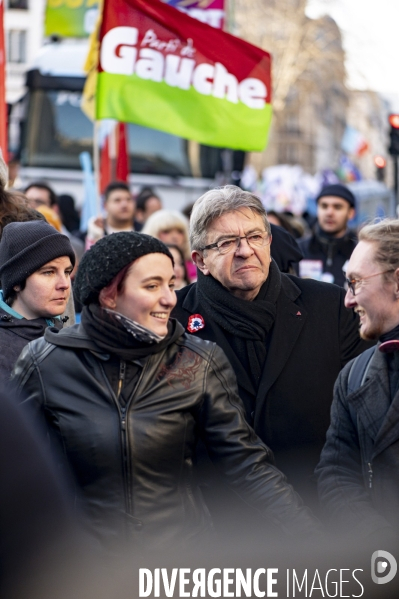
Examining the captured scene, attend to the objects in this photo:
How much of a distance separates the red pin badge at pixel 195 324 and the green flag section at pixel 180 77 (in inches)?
149

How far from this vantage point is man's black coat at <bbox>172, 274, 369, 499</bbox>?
164 inches

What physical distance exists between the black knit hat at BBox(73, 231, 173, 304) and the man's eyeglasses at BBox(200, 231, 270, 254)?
886 millimetres

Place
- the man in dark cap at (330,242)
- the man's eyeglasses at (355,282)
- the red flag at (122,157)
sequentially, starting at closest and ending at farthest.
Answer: the man's eyeglasses at (355,282) < the man in dark cap at (330,242) < the red flag at (122,157)

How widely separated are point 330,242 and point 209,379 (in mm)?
5893

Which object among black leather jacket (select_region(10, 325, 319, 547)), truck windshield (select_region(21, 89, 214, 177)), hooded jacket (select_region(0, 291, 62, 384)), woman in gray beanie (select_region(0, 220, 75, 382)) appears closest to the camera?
black leather jacket (select_region(10, 325, 319, 547))

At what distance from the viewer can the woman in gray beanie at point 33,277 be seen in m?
4.13

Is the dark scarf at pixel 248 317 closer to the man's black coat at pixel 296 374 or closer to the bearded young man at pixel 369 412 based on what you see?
the man's black coat at pixel 296 374

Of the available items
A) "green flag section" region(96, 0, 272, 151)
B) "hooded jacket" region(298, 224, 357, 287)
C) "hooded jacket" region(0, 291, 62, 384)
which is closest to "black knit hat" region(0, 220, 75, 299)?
"hooded jacket" region(0, 291, 62, 384)

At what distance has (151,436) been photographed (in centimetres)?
317

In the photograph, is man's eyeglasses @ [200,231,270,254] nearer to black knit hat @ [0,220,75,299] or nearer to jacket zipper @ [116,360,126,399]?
black knit hat @ [0,220,75,299]

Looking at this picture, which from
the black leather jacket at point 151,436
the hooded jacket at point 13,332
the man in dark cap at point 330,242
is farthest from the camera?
the man in dark cap at point 330,242

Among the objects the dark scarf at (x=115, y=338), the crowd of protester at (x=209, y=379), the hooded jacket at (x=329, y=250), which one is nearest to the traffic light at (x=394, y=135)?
the hooded jacket at (x=329, y=250)

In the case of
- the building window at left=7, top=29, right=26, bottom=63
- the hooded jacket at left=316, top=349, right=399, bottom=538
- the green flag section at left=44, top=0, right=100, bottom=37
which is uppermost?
the building window at left=7, top=29, right=26, bottom=63

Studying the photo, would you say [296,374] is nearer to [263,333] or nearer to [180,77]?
[263,333]
